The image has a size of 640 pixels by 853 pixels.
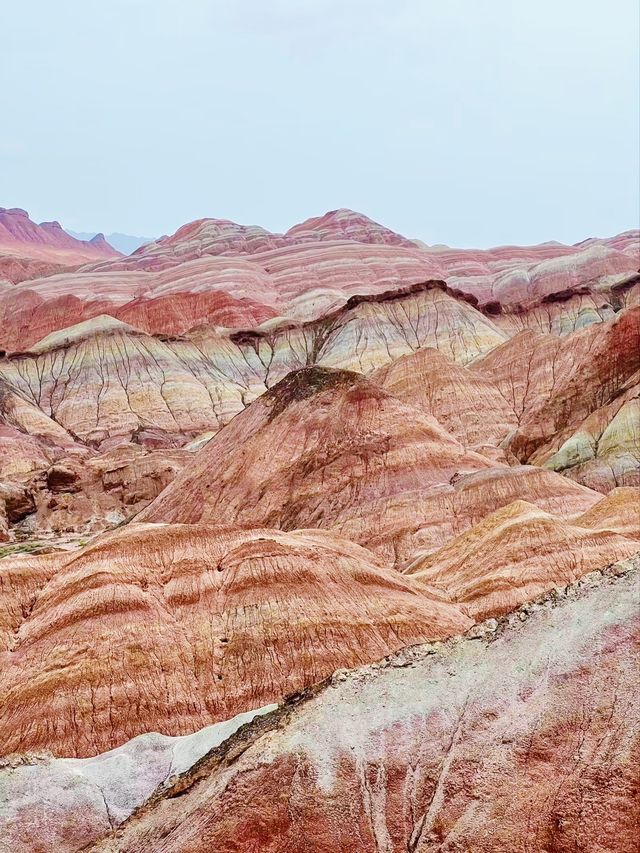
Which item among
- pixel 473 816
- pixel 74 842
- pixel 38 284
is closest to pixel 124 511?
pixel 74 842

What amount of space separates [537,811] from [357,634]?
30.5 ft

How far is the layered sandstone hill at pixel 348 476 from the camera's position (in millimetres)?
34344

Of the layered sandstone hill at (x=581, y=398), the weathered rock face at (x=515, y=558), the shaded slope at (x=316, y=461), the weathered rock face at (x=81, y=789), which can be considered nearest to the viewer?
the weathered rock face at (x=81, y=789)

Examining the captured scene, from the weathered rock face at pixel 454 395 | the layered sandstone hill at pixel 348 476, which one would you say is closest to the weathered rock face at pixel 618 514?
the layered sandstone hill at pixel 348 476

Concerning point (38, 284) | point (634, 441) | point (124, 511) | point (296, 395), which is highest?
point (38, 284)

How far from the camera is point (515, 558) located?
980 inches

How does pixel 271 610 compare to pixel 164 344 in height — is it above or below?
below

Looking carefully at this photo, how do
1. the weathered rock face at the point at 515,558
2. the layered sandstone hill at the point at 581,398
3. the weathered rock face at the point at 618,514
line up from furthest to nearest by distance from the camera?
the layered sandstone hill at the point at 581,398 → the weathered rock face at the point at 618,514 → the weathered rock face at the point at 515,558

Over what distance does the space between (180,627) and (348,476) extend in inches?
822

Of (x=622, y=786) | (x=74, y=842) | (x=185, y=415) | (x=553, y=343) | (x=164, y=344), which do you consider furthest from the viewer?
(x=164, y=344)

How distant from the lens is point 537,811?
9062mm

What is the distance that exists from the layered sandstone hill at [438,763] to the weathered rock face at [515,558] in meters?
11.1

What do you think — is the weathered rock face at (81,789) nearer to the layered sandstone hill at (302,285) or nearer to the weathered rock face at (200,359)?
the weathered rock face at (200,359)

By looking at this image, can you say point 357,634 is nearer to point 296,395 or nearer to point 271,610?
point 271,610
